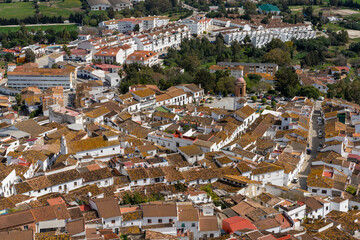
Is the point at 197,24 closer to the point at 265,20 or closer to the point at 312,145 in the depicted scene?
the point at 265,20

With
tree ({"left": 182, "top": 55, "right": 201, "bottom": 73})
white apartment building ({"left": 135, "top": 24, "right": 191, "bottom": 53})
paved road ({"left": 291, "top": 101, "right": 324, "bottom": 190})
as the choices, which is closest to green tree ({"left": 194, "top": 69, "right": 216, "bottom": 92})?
tree ({"left": 182, "top": 55, "right": 201, "bottom": 73})

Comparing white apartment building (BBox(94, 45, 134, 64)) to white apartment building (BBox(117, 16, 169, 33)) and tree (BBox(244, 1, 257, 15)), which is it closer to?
white apartment building (BBox(117, 16, 169, 33))

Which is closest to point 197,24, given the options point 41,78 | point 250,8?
point 250,8

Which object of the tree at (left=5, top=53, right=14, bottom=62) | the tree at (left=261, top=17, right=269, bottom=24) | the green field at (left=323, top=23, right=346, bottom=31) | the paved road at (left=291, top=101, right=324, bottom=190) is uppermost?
the tree at (left=261, top=17, right=269, bottom=24)

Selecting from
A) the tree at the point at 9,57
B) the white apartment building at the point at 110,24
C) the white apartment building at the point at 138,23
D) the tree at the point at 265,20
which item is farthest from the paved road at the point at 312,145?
the white apartment building at the point at 110,24

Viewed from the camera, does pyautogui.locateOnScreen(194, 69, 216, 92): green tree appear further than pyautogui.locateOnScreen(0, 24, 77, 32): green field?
No

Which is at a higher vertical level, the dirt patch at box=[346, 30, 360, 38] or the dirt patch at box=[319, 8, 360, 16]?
the dirt patch at box=[319, 8, 360, 16]

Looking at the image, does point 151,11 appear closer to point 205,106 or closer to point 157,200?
point 205,106
